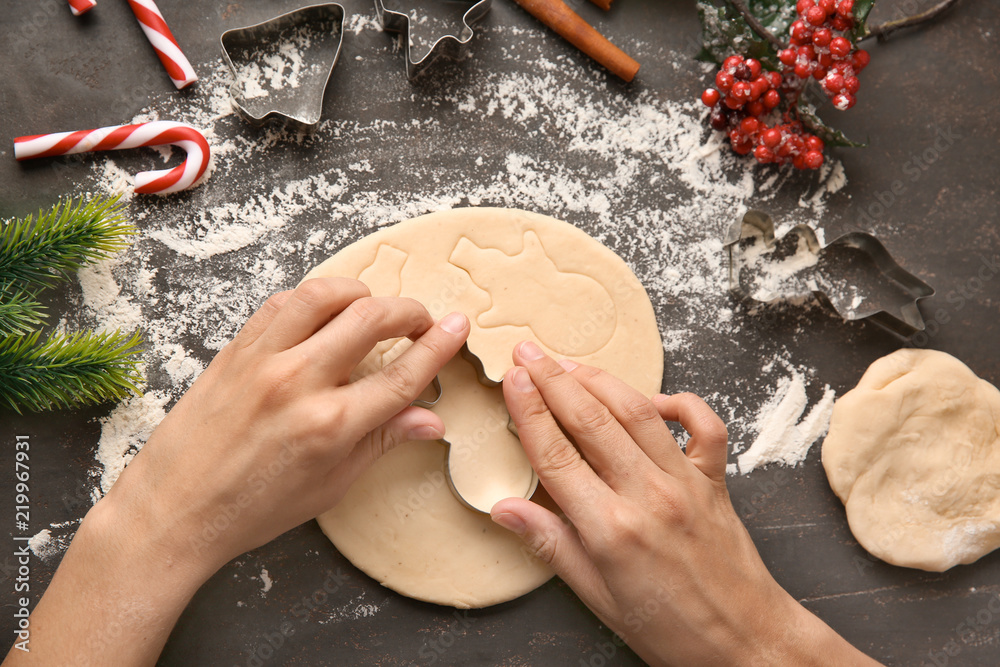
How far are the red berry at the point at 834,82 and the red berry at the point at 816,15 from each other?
5.5 inches

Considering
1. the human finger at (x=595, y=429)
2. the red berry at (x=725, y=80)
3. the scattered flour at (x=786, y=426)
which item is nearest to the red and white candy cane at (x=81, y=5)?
the human finger at (x=595, y=429)

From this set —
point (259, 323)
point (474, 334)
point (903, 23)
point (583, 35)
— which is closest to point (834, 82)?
point (903, 23)

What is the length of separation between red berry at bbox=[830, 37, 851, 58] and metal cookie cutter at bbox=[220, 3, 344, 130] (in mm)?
1370

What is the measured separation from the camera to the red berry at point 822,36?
161cm

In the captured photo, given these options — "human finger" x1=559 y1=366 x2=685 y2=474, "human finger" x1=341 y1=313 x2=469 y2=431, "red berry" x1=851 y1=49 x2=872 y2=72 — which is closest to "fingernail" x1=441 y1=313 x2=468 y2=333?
"human finger" x1=341 y1=313 x2=469 y2=431

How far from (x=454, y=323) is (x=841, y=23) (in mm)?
1347

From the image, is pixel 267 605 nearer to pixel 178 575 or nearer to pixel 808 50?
pixel 178 575

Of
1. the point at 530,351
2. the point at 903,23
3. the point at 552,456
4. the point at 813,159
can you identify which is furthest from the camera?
the point at 903,23

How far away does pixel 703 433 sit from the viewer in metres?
1.44

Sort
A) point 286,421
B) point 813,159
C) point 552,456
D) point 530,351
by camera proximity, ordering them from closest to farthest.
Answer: point 286,421
point 552,456
point 530,351
point 813,159

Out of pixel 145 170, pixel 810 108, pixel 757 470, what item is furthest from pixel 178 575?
pixel 810 108

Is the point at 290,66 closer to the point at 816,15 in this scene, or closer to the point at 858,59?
the point at 816,15

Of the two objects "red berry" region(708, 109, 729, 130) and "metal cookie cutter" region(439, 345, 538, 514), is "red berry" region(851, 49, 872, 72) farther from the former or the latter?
"metal cookie cutter" region(439, 345, 538, 514)

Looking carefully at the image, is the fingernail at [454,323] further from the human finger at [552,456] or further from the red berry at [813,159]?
the red berry at [813,159]
